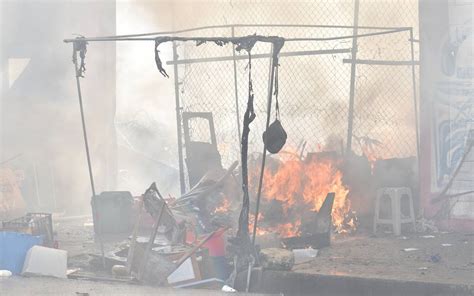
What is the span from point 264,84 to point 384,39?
2079 mm

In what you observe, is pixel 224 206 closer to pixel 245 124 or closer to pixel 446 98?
pixel 446 98

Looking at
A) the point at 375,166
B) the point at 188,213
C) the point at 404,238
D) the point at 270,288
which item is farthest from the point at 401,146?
the point at 270,288

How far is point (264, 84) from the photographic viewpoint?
1200 centimetres

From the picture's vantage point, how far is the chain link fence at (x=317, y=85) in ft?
34.0

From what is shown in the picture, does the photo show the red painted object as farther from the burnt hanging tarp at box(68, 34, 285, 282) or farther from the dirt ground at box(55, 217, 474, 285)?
the dirt ground at box(55, 217, 474, 285)

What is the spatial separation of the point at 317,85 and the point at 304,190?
2969mm

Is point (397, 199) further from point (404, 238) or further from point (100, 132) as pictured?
point (100, 132)

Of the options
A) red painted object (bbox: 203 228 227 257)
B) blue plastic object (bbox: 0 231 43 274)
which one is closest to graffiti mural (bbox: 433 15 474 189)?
red painted object (bbox: 203 228 227 257)

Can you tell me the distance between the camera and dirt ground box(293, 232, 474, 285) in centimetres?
643

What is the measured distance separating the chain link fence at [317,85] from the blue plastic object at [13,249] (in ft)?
12.5

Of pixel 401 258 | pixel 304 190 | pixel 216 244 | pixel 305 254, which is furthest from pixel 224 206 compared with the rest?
pixel 401 258

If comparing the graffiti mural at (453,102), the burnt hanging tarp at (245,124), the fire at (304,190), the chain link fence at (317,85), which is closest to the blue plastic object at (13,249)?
the burnt hanging tarp at (245,124)

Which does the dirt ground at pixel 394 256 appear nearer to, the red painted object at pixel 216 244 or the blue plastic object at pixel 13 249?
the red painted object at pixel 216 244

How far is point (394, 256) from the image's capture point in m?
7.32
